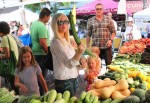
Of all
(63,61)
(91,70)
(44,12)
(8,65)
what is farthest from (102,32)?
(63,61)

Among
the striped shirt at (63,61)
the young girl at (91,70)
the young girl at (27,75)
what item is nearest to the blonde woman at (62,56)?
the striped shirt at (63,61)

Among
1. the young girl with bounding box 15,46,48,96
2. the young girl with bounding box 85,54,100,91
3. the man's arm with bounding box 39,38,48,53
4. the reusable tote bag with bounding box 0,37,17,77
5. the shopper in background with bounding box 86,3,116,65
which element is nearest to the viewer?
the young girl with bounding box 15,46,48,96

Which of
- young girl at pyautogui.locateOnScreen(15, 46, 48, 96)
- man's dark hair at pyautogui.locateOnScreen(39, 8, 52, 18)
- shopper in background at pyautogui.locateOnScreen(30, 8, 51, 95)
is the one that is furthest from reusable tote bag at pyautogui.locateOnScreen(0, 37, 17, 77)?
man's dark hair at pyautogui.locateOnScreen(39, 8, 52, 18)

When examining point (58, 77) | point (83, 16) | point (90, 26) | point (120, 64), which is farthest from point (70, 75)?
point (83, 16)

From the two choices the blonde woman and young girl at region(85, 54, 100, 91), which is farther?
young girl at region(85, 54, 100, 91)

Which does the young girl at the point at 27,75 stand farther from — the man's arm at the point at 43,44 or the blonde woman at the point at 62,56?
the man's arm at the point at 43,44

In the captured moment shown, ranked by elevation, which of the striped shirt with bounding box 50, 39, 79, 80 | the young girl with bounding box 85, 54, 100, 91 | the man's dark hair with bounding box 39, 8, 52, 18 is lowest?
the young girl with bounding box 85, 54, 100, 91

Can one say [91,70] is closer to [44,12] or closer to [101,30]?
[44,12]

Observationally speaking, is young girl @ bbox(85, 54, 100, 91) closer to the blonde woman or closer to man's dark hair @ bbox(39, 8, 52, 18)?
the blonde woman

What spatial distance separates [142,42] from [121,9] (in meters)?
5.23

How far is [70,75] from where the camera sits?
385 centimetres

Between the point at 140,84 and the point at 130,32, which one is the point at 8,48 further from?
the point at 130,32

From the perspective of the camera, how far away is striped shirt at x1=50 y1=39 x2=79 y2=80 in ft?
12.2

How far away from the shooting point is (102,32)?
631 centimetres
